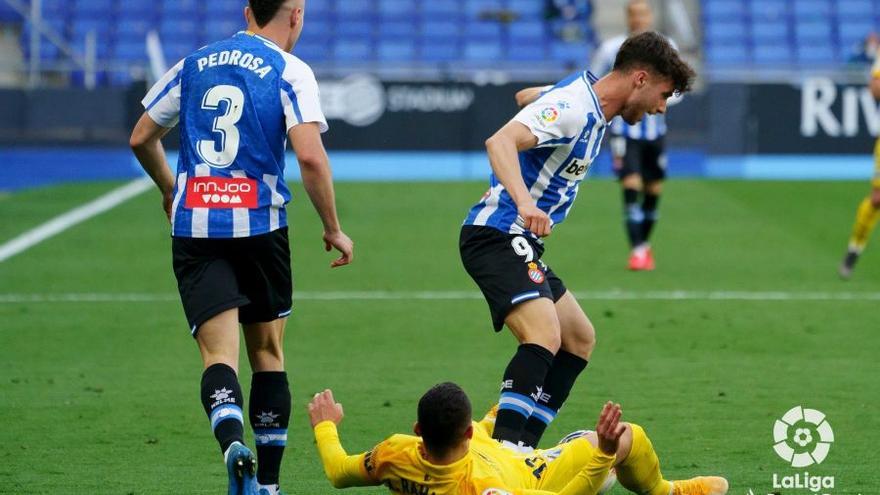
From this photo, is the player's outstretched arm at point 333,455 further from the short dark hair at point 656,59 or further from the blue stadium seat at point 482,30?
the blue stadium seat at point 482,30

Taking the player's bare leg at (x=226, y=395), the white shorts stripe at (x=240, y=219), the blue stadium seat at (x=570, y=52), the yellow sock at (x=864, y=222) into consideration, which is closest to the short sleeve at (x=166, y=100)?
the white shorts stripe at (x=240, y=219)

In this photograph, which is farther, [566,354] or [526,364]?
[566,354]

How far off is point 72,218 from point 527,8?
15.4 meters

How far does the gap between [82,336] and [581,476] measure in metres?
5.68

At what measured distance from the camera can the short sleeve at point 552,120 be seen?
19.1 feet

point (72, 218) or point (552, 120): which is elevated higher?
point (552, 120)

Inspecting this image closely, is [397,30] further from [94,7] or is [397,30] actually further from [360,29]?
[94,7]

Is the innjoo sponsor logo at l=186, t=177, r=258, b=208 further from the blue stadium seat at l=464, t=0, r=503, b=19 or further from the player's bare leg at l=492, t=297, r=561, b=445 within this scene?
the blue stadium seat at l=464, t=0, r=503, b=19

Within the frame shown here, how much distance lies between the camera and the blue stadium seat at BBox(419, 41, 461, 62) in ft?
95.4

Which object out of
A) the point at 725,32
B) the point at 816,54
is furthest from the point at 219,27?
the point at 816,54

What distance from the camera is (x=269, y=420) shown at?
5777mm

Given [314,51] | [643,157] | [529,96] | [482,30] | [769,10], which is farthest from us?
[769,10]

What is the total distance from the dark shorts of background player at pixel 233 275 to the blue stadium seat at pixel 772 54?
81.1ft

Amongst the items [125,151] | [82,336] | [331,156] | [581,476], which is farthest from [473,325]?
[125,151]
